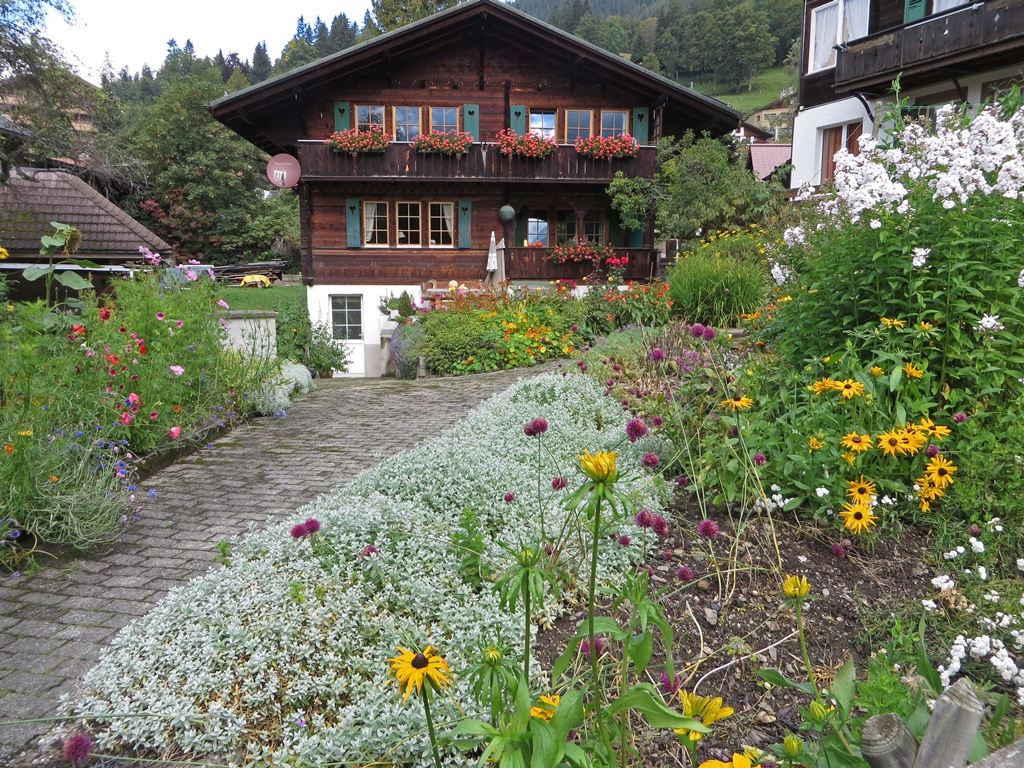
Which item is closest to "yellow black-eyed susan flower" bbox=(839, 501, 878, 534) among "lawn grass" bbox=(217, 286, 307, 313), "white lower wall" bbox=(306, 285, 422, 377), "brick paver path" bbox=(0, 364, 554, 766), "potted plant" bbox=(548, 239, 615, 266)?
"brick paver path" bbox=(0, 364, 554, 766)

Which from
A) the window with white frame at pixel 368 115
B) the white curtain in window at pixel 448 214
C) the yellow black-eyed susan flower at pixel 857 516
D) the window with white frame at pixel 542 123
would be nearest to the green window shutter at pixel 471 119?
the window with white frame at pixel 542 123

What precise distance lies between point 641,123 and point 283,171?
29.8ft

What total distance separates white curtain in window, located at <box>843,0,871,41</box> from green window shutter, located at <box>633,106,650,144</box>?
16.3 ft

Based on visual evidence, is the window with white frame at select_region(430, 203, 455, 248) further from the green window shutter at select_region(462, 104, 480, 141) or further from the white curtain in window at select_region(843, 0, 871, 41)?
the white curtain in window at select_region(843, 0, 871, 41)

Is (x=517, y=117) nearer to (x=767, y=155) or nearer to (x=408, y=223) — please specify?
(x=408, y=223)

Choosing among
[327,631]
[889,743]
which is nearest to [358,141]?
[327,631]

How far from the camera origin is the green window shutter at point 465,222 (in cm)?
1881

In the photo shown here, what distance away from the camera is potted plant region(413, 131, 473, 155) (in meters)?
17.5

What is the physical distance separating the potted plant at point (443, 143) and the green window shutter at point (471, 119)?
87 cm

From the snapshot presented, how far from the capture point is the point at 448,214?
19.0 m

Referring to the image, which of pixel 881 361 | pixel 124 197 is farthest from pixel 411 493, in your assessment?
pixel 124 197

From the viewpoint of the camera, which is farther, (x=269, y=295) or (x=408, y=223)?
(x=269, y=295)

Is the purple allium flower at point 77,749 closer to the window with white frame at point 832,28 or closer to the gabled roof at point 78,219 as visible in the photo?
the gabled roof at point 78,219

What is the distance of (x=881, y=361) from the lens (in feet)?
11.5
